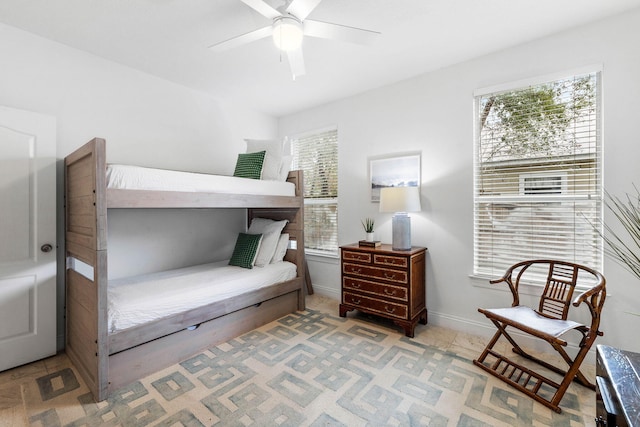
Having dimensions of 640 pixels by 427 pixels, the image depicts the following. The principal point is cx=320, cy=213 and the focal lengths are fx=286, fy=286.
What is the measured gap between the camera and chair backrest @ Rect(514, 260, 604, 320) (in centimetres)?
210

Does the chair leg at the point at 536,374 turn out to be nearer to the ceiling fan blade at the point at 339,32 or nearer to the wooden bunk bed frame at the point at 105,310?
the wooden bunk bed frame at the point at 105,310

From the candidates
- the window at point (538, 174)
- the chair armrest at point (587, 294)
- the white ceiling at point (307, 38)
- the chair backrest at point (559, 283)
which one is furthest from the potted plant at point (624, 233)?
the white ceiling at point (307, 38)

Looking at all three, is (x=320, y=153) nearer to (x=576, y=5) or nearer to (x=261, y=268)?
(x=261, y=268)

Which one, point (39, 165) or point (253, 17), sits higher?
point (253, 17)

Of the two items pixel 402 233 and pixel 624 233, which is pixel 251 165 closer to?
pixel 402 233

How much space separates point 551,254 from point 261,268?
2.62 m

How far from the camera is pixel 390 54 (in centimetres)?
258

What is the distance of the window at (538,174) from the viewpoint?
2195 millimetres

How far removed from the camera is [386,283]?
2.75 metres

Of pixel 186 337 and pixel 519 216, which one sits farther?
pixel 519 216

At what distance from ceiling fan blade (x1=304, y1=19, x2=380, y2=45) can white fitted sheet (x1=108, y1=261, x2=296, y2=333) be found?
2.10 m

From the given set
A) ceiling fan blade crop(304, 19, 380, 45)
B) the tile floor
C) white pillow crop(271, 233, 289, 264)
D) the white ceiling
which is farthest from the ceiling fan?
the tile floor

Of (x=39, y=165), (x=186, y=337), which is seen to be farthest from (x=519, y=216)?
(x=39, y=165)

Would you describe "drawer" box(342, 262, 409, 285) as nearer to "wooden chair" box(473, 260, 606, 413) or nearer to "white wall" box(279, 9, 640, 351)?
"white wall" box(279, 9, 640, 351)
